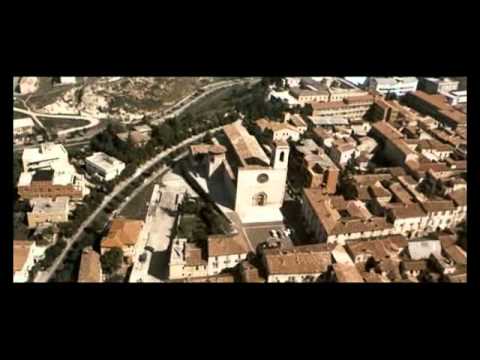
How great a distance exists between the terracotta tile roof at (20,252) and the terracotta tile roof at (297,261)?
441 centimetres

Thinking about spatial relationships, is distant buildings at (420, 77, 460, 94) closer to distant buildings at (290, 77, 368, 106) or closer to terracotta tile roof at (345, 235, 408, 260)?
distant buildings at (290, 77, 368, 106)

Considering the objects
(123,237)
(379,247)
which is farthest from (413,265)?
(123,237)

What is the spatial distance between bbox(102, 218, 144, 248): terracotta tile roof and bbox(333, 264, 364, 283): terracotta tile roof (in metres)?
3.90

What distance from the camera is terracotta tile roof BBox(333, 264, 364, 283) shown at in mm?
7953

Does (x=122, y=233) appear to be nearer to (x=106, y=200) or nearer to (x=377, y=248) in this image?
(x=106, y=200)

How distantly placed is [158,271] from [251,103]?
28.3ft

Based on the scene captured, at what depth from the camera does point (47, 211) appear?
9.52m

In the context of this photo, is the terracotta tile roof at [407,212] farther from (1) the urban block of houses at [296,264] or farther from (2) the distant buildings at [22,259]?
(2) the distant buildings at [22,259]

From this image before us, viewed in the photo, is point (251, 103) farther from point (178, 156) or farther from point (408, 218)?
point (408, 218)

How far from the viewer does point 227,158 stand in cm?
1121

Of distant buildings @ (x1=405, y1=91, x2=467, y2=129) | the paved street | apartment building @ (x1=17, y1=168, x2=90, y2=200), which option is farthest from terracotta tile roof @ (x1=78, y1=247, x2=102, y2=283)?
distant buildings @ (x1=405, y1=91, x2=467, y2=129)

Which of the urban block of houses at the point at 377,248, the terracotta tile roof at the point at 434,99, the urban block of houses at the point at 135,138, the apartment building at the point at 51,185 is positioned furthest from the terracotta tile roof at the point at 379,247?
the terracotta tile roof at the point at 434,99

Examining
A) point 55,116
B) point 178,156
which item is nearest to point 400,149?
point 178,156

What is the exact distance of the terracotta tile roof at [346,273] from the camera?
26.1 ft
